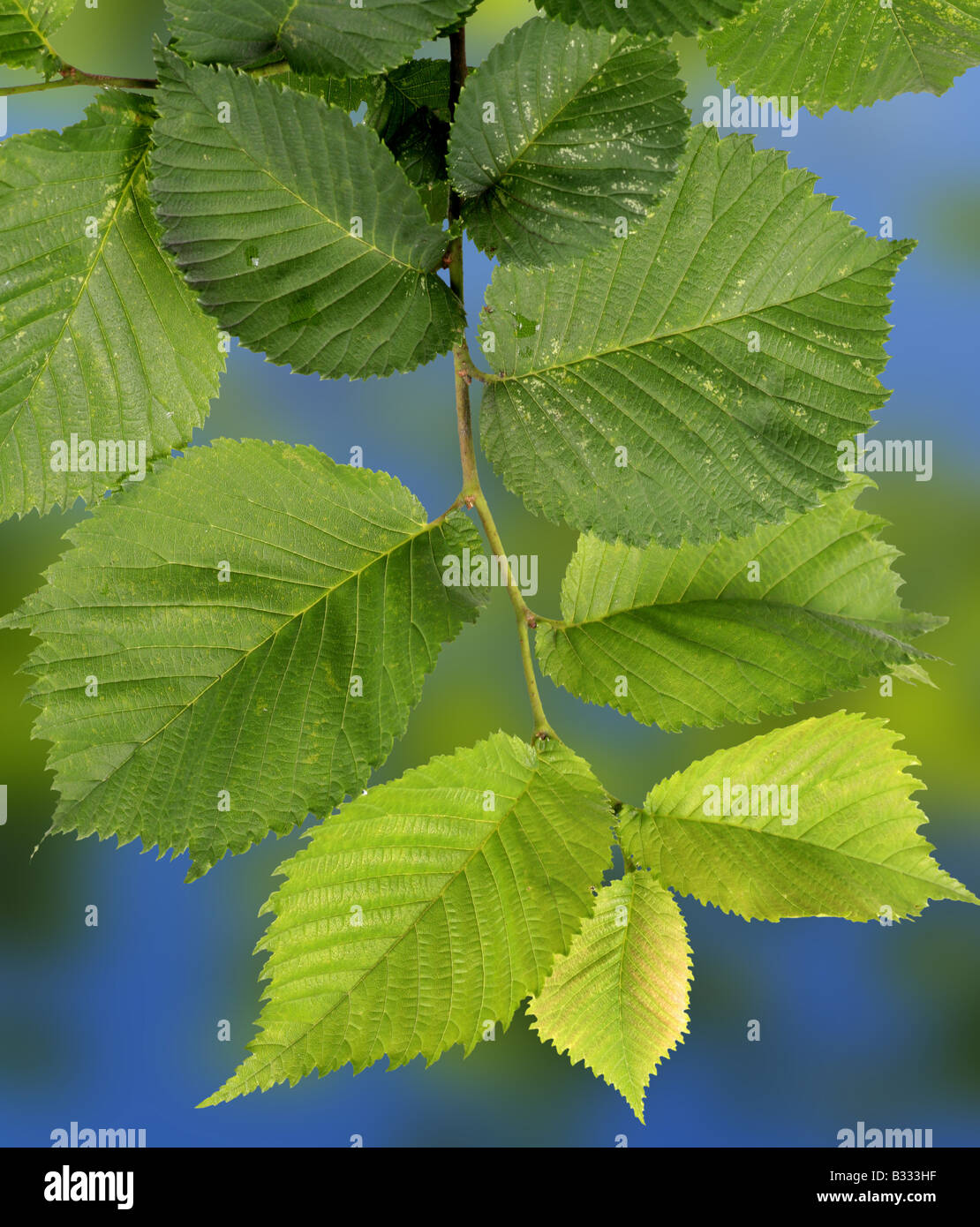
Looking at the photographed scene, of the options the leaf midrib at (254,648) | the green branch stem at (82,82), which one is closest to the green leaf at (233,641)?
the leaf midrib at (254,648)

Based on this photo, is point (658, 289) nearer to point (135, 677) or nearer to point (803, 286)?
point (803, 286)

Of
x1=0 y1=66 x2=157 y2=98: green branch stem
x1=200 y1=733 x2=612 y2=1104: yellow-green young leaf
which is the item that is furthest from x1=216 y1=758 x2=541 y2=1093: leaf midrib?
x1=0 y1=66 x2=157 y2=98: green branch stem

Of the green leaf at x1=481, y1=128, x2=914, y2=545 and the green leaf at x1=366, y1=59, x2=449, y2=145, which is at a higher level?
the green leaf at x1=366, y1=59, x2=449, y2=145

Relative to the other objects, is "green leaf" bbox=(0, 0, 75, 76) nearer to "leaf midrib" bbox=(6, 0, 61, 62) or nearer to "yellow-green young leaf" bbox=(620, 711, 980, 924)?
"leaf midrib" bbox=(6, 0, 61, 62)

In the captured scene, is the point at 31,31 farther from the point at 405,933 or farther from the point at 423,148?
the point at 405,933

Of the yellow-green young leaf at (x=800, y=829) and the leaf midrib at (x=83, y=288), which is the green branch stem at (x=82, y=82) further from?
the yellow-green young leaf at (x=800, y=829)

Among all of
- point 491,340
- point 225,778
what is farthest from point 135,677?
point 491,340

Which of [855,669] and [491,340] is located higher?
[491,340]
